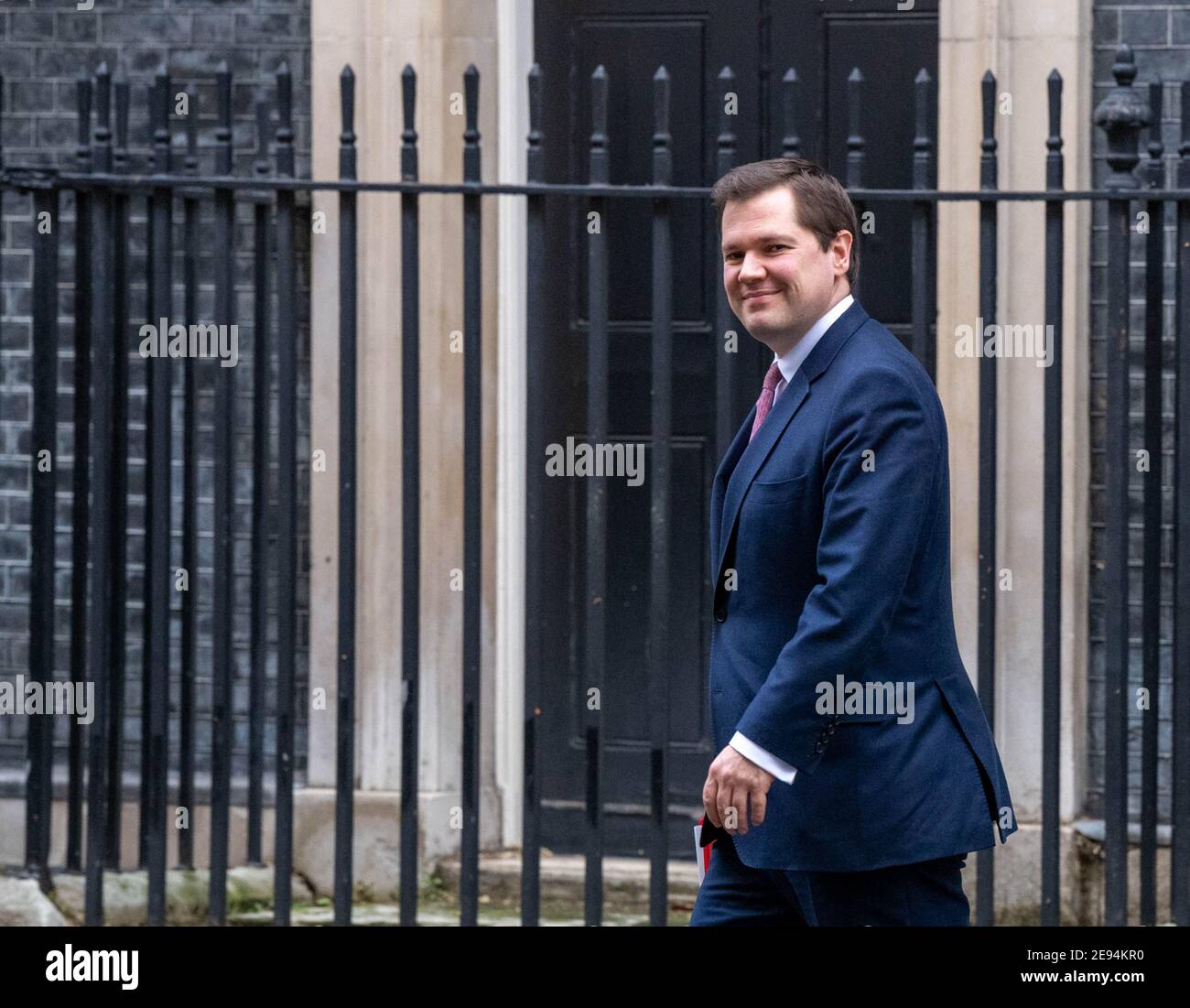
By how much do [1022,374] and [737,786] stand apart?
3.15 metres

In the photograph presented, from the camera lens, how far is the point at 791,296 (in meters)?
3.10

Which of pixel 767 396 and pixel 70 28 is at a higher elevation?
pixel 70 28

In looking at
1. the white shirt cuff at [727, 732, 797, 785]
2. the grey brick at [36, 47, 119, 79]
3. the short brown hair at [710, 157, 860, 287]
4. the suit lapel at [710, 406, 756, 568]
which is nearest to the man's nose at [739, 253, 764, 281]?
the short brown hair at [710, 157, 860, 287]

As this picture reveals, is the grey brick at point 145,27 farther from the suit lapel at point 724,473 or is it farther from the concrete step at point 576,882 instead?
the suit lapel at point 724,473

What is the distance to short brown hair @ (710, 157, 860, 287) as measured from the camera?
3.09 metres

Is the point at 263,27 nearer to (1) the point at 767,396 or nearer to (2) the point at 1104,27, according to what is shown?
(2) the point at 1104,27

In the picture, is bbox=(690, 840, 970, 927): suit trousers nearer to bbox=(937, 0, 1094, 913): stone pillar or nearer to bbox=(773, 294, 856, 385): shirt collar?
bbox=(773, 294, 856, 385): shirt collar

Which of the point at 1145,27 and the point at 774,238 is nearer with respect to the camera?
the point at 774,238

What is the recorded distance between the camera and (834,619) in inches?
111

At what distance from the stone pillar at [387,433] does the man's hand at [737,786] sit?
2.99 m

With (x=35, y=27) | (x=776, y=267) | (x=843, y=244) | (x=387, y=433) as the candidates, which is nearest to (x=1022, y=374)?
(x=387, y=433)

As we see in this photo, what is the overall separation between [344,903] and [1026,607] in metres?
2.33

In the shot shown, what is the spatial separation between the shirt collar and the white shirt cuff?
2.19 feet
